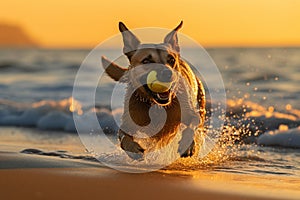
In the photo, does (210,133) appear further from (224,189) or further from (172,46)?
(224,189)

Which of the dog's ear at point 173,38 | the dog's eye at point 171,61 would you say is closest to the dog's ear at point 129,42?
the dog's ear at point 173,38

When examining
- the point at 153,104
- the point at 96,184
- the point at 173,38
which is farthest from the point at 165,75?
the point at 96,184

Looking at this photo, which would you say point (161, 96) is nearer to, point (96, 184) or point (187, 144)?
point (187, 144)

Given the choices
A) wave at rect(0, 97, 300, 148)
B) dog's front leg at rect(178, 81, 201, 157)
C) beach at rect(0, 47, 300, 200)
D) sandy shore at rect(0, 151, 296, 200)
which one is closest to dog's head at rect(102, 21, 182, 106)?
dog's front leg at rect(178, 81, 201, 157)

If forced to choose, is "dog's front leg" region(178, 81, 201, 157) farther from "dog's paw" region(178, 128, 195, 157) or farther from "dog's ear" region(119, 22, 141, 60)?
"dog's ear" region(119, 22, 141, 60)

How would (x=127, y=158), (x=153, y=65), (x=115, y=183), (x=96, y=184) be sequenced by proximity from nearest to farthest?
(x=96, y=184), (x=115, y=183), (x=153, y=65), (x=127, y=158)

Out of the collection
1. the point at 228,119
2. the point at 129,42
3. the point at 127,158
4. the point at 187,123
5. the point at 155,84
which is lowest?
the point at 127,158

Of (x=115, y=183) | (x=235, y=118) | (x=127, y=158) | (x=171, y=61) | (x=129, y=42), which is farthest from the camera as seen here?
(x=235, y=118)

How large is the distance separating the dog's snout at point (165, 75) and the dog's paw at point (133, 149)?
0.79 metres

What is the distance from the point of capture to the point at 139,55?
22.4ft

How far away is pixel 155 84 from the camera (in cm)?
655

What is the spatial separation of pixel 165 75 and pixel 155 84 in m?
0.15

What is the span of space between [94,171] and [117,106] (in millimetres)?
6069

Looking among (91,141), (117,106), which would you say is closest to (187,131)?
(91,141)
